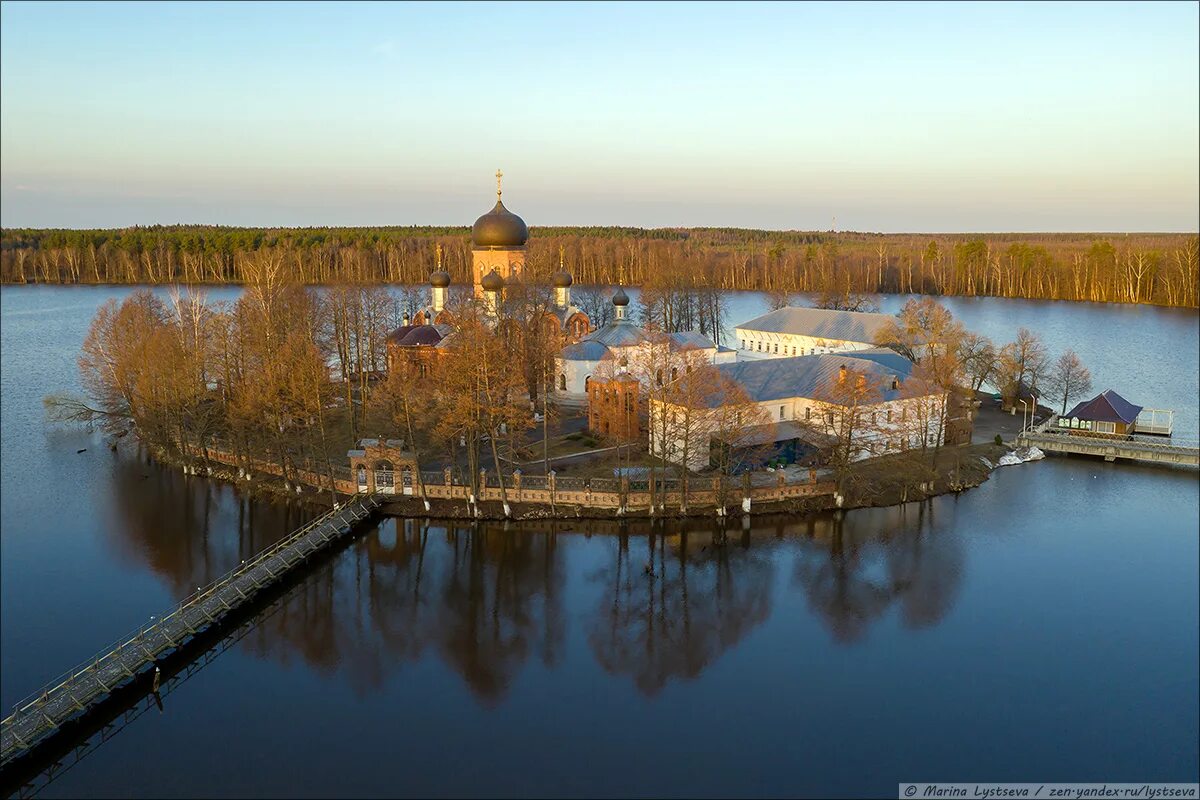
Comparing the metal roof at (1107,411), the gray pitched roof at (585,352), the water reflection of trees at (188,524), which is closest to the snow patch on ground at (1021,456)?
the metal roof at (1107,411)

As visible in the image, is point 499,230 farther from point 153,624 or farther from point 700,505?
point 153,624

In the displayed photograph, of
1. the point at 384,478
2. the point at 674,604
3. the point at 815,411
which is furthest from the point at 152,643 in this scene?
the point at 815,411

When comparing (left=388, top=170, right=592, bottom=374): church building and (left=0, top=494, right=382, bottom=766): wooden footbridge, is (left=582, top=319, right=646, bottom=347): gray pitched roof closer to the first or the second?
(left=388, top=170, right=592, bottom=374): church building

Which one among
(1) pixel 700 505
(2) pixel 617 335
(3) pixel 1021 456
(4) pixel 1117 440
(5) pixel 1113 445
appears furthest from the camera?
(2) pixel 617 335

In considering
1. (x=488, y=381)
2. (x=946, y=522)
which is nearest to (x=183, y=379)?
(x=488, y=381)

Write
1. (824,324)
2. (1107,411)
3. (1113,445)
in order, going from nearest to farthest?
(1113,445), (1107,411), (824,324)

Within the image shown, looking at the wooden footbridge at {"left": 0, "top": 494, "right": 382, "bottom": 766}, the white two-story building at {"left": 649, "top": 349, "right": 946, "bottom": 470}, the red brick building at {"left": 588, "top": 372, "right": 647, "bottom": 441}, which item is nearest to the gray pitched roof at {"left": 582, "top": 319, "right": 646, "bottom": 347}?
the red brick building at {"left": 588, "top": 372, "right": 647, "bottom": 441}

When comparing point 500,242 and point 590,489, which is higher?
point 500,242

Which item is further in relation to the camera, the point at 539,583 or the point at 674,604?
the point at 539,583
